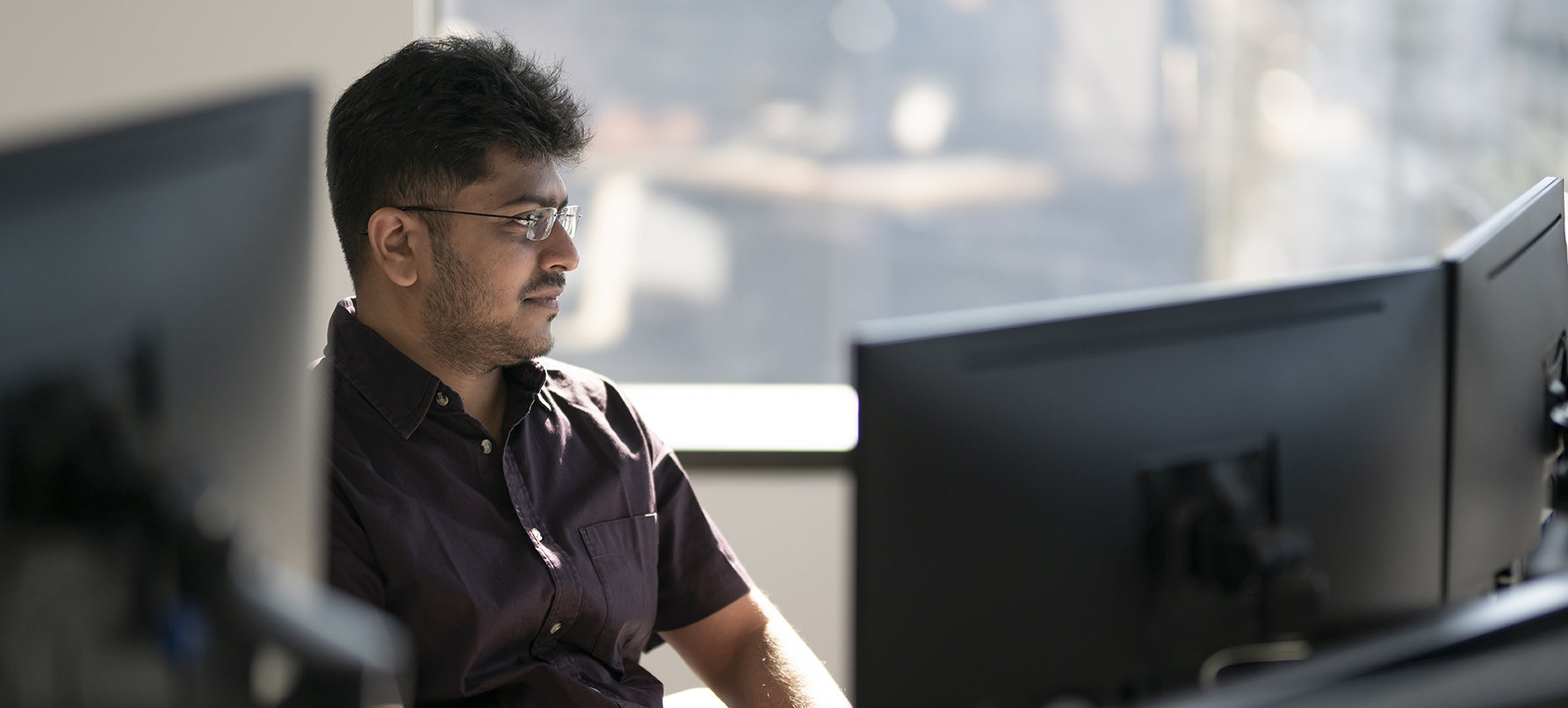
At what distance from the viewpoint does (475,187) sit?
1.44 m

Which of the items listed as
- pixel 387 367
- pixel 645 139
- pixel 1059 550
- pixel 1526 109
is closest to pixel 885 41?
pixel 645 139

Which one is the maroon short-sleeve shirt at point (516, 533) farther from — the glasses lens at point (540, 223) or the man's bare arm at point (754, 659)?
the glasses lens at point (540, 223)

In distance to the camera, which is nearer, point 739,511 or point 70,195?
point 70,195

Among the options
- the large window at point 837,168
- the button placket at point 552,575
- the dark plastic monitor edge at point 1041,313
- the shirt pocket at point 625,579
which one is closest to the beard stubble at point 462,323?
the button placket at point 552,575

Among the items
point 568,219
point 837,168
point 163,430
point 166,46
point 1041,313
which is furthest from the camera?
point 837,168

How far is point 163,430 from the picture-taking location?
572 mm

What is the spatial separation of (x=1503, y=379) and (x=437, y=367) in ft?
3.75

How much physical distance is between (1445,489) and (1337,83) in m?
1.98

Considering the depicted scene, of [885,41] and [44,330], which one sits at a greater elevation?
[885,41]

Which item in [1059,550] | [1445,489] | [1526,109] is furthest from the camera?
[1526,109]

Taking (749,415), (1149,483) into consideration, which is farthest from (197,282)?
(749,415)

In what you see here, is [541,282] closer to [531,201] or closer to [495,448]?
[531,201]

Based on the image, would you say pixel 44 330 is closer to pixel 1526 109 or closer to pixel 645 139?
→ pixel 645 139

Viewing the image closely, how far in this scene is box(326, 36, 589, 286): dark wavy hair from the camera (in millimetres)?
1435
